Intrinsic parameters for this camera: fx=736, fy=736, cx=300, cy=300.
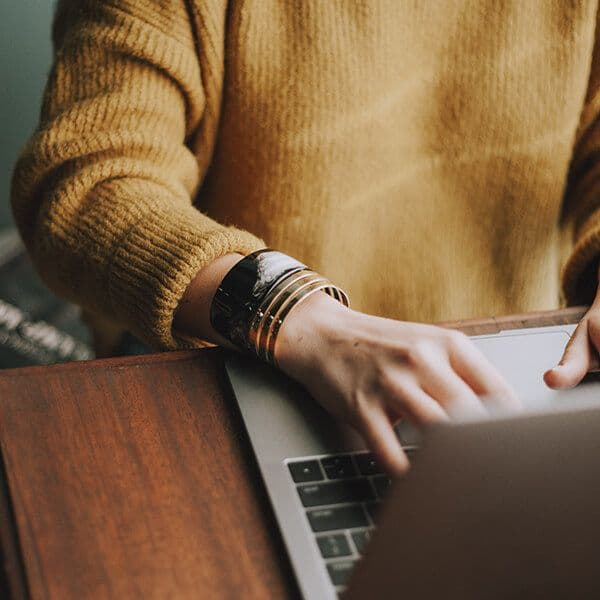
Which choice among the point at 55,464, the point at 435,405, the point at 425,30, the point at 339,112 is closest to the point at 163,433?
the point at 55,464

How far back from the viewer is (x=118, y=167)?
63 centimetres

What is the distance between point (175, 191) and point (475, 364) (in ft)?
1.08

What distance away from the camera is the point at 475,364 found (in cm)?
47

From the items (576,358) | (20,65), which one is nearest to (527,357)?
(576,358)

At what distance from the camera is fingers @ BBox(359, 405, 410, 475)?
434mm

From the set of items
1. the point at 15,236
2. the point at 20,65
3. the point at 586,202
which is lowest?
the point at 15,236

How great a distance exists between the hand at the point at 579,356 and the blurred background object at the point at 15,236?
3.54ft

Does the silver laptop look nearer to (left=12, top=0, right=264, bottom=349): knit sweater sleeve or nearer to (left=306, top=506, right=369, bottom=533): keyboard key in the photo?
(left=306, top=506, right=369, bottom=533): keyboard key

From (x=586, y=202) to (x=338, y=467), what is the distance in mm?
558

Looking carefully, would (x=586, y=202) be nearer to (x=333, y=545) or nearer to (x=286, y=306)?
(x=286, y=306)

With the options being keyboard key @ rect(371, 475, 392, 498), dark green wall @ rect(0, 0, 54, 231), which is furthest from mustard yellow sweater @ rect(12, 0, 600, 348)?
dark green wall @ rect(0, 0, 54, 231)

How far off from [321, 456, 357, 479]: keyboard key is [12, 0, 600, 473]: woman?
0.8 inches

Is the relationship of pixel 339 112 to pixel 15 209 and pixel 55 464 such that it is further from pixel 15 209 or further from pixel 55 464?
pixel 55 464

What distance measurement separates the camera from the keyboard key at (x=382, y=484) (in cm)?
43
